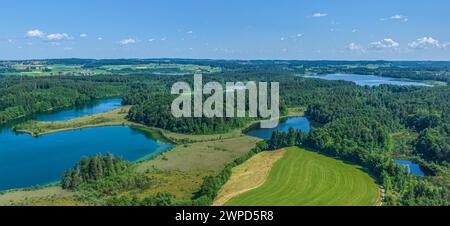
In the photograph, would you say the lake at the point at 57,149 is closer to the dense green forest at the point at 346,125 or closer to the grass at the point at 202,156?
the grass at the point at 202,156

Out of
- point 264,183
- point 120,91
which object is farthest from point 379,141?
point 120,91

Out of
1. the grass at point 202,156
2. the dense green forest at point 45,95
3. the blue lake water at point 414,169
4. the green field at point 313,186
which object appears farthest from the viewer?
the dense green forest at point 45,95

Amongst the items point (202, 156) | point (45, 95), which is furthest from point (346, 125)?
point (45, 95)

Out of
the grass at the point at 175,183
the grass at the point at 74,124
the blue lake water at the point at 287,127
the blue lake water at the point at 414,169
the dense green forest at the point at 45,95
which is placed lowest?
the blue lake water at the point at 414,169

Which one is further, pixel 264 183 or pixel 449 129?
pixel 449 129

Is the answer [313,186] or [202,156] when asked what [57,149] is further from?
[313,186]

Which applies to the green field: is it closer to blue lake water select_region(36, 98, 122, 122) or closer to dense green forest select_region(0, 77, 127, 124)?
blue lake water select_region(36, 98, 122, 122)

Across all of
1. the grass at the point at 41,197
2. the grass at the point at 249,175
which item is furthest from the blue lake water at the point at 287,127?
the grass at the point at 41,197
